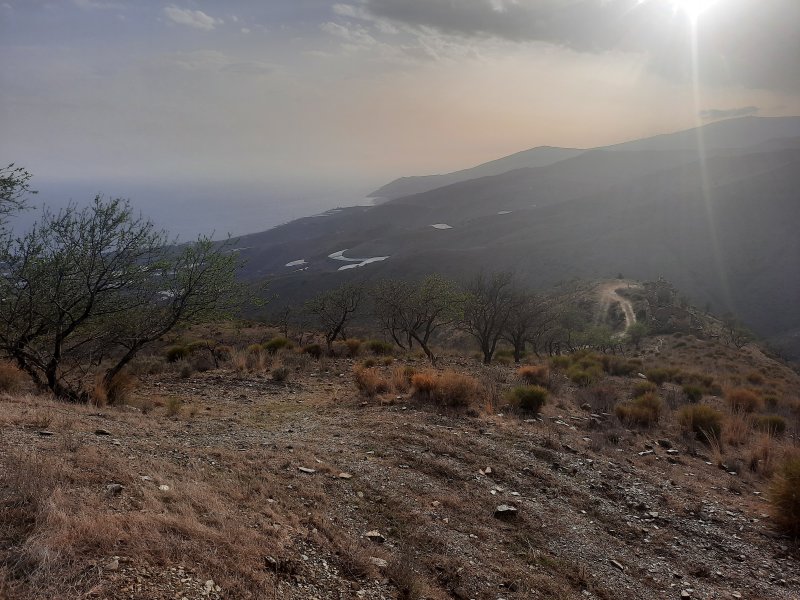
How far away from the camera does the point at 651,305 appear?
52.8m

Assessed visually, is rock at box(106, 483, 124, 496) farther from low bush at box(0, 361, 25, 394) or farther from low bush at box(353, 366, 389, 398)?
low bush at box(353, 366, 389, 398)

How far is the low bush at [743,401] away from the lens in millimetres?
13117

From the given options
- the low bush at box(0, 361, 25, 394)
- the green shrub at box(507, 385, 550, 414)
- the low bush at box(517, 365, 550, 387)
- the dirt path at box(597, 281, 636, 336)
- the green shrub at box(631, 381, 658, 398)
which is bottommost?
the dirt path at box(597, 281, 636, 336)

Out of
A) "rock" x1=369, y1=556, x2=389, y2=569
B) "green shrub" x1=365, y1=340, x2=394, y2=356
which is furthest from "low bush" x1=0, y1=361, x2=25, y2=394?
"green shrub" x1=365, y1=340, x2=394, y2=356

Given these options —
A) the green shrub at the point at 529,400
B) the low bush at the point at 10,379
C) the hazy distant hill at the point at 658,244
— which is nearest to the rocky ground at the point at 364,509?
the green shrub at the point at 529,400

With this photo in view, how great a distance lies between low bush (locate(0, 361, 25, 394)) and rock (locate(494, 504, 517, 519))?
913cm

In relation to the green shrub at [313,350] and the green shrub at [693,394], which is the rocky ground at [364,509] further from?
the green shrub at [313,350]

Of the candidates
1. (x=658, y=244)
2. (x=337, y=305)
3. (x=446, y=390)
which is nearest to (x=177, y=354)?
(x=337, y=305)

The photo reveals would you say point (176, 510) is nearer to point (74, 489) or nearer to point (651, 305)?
point (74, 489)

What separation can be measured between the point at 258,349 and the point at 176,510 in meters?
13.7

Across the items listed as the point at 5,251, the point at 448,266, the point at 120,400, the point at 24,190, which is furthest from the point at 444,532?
the point at 448,266

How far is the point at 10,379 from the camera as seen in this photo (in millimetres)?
9180

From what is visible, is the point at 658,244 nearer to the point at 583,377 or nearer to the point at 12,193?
the point at 583,377

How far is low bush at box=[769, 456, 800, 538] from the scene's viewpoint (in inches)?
248
